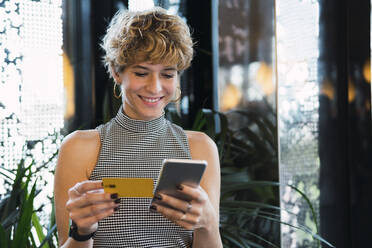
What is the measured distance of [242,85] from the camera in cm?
240

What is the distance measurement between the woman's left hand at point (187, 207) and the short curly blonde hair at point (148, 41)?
1.35ft

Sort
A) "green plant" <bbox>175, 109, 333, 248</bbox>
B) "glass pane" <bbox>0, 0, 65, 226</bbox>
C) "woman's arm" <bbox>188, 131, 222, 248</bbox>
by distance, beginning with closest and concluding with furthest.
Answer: "woman's arm" <bbox>188, 131, 222, 248</bbox> → "glass pane" <bbox>0, 0, 65, 226</bbox> → "green plant" <bbox>175, 109, 333, 248</bbox>

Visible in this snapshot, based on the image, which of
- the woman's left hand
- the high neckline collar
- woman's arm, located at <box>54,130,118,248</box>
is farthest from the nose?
the woman's left hand

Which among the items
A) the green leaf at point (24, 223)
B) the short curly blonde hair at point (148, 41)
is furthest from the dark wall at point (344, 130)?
the green leaf at point (24, 223)

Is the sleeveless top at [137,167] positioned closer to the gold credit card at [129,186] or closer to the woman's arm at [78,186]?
the woman's arm at [78,186]

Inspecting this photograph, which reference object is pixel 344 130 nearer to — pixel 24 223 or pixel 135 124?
pixel 135 124

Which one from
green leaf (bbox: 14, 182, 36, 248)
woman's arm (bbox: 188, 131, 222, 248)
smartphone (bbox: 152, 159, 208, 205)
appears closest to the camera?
smartphone (bbox: 152, 159, 208, 205)

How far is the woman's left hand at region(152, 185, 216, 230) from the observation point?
1124 mm

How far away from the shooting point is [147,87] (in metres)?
1.36

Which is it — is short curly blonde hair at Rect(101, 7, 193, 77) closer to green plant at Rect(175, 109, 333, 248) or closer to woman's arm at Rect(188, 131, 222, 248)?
woman's arm at Rect(188, 131, 222, 248)

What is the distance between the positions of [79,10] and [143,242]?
1.38 metres

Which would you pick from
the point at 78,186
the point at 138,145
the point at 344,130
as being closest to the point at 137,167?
the point at 138,145

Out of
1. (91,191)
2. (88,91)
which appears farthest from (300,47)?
(91,191)

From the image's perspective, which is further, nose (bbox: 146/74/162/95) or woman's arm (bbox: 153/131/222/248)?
nose (bbox: 146/74/162/95)
